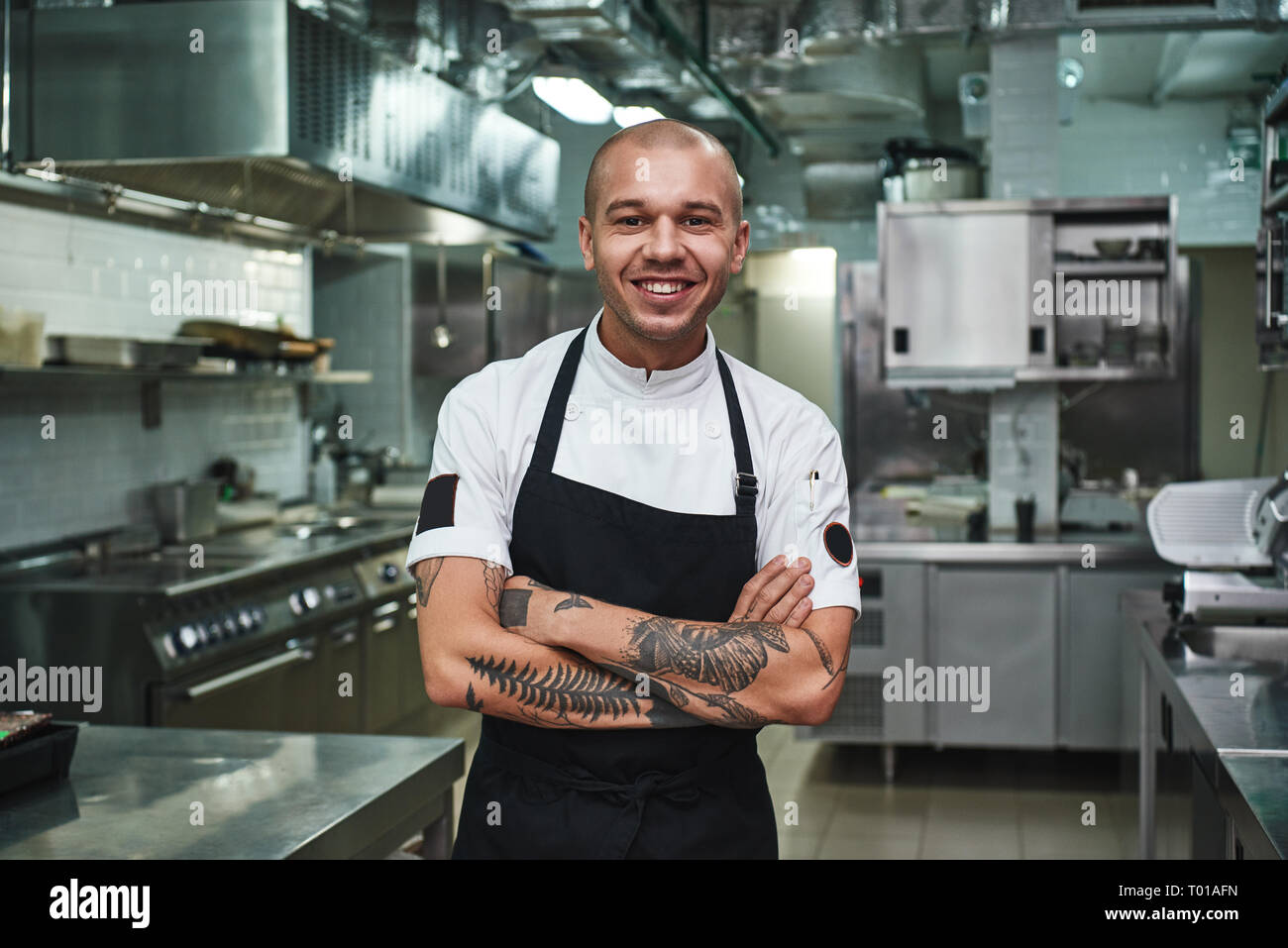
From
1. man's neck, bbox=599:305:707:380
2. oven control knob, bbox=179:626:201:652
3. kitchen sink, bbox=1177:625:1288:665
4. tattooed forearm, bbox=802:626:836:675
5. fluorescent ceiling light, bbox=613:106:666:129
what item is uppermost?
fluorescent ceiling light, bbox=613:106:666:129

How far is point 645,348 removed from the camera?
1811 millimetres

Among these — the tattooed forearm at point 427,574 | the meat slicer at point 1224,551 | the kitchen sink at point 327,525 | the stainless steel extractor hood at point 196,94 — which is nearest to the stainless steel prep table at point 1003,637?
the meat slicer at point 1224,551

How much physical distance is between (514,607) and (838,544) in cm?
47

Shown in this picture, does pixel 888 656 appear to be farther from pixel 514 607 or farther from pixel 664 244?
pixel 664 244

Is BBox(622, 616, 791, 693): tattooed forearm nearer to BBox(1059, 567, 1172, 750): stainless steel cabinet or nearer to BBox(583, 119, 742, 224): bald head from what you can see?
BBox(583, 119, 742, 224): bald head

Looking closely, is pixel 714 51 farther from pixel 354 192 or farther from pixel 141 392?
pixel 141 392

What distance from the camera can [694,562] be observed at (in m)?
1.82

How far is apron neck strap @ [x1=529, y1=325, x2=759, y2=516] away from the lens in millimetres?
1824

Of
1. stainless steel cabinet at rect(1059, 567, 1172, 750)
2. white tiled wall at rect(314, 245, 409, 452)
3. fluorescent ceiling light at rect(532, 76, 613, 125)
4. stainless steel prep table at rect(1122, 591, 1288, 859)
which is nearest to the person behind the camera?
stainless steel prep table at rect(1122, 591, 1288, 859)

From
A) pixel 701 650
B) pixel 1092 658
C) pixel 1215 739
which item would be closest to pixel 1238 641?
pixel 1215 739

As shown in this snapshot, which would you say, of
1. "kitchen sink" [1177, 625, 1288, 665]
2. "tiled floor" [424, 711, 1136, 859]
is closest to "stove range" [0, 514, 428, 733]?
"tiled floor" [424, 711, 1136, 859]

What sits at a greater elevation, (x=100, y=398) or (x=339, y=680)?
(x=100, y=398)

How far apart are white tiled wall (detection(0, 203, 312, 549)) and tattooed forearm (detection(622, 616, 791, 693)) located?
134 inches
